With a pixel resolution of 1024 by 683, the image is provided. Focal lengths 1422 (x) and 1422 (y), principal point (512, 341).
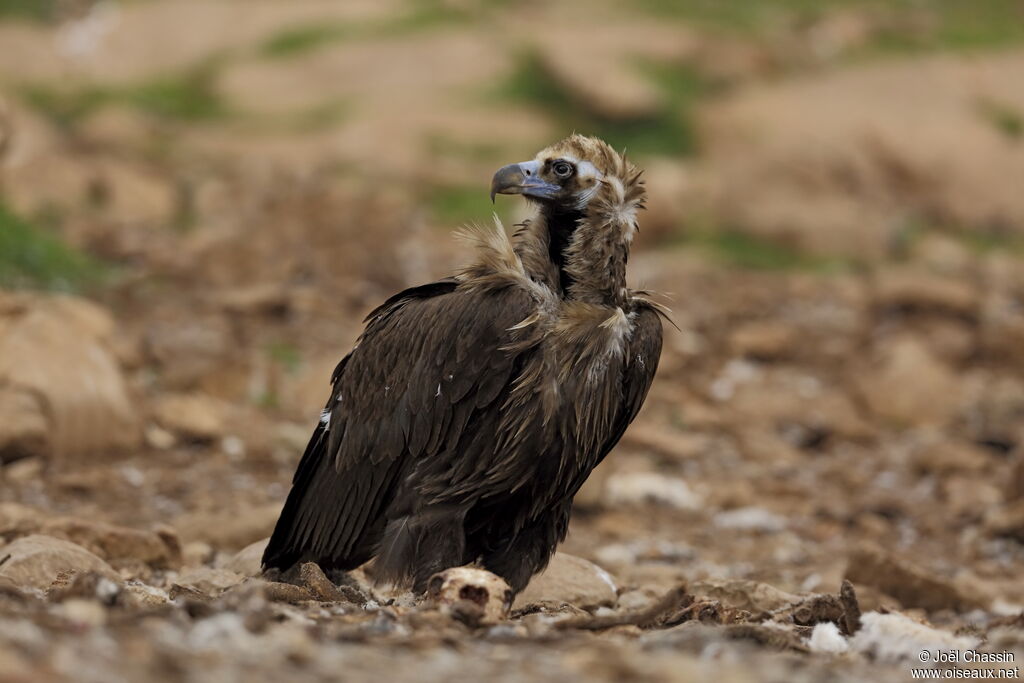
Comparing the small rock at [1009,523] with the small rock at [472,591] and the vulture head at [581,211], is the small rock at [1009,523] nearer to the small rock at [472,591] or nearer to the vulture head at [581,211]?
the vulture head at [581,211]

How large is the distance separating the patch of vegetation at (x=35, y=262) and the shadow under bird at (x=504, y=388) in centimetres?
574

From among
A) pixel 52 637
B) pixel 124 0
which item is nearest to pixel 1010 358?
pixel 52 637

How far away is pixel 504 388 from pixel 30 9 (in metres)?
17.0

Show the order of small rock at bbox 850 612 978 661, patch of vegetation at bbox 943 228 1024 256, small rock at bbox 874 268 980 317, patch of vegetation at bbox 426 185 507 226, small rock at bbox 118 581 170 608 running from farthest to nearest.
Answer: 1. patch of vegetation at bbox 943 228 1024 256
2. patch of vegetation at bbox 426 185 507 226
3. small rock at bbox 874 268 980 317
4. small rock at bbox 850 612 978 661
5. small rock at bbox 118 581 170 608

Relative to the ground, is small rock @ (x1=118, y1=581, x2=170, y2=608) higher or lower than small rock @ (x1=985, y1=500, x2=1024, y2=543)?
lower

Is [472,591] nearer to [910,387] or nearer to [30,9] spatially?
[910,387]

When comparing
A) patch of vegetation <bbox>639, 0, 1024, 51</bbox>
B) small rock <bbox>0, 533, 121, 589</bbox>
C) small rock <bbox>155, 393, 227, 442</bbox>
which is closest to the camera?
small rock <bbox>0, 533, 121, 589</bbox>

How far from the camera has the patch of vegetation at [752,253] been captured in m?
16.2

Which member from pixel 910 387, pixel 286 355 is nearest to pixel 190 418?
pixel 286 355

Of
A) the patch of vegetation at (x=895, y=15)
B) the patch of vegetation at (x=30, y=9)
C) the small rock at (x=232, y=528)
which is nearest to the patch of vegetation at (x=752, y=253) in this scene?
the patch of vegetation at (x=895, y=15)

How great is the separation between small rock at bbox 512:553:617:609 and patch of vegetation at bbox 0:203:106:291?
5.93 m

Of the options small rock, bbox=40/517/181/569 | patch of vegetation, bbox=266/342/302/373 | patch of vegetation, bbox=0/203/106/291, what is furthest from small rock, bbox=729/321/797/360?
small rock, bbox=40/517/181/569

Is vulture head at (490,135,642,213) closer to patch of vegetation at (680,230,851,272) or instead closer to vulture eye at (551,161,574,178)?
vulture eye at (551,161,574,178)

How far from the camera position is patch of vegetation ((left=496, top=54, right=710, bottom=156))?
1798cm
